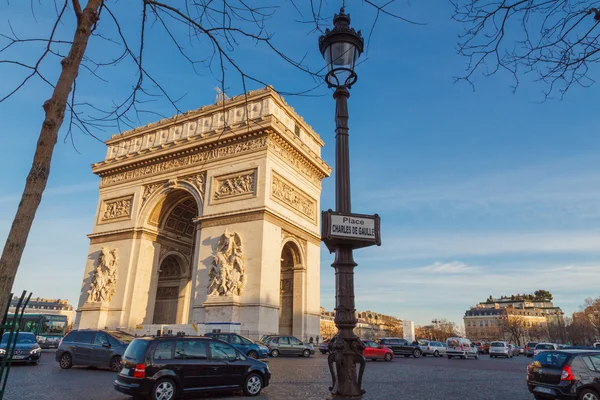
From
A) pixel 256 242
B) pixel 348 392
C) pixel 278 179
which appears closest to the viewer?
pixel 348 392

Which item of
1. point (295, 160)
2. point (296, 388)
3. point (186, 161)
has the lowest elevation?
point (296, 388)

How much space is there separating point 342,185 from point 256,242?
19164 mm

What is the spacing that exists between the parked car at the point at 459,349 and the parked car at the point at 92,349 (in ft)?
78.5

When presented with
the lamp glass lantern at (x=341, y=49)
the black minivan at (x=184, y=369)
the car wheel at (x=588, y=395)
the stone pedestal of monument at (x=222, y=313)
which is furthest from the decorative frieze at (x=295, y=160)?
the lamp glass lantern at (x=341, y=49)

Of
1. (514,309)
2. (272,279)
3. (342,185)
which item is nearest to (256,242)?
(272,279)

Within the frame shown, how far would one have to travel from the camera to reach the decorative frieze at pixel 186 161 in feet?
83.0

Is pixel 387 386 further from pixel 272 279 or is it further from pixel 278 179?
pixel 278 179

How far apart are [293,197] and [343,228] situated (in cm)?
2320

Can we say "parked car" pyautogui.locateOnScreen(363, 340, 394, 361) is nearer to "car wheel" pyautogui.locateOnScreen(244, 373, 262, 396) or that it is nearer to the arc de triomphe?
the arc de triomphe

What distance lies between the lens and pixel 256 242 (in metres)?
23.1

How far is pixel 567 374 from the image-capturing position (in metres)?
8.24

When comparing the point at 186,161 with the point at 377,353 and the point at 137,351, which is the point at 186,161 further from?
the point at 137,351

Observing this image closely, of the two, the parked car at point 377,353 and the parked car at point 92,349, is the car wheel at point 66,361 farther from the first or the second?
the parked car at point 377,353

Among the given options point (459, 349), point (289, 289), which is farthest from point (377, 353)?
point (459, 349)
